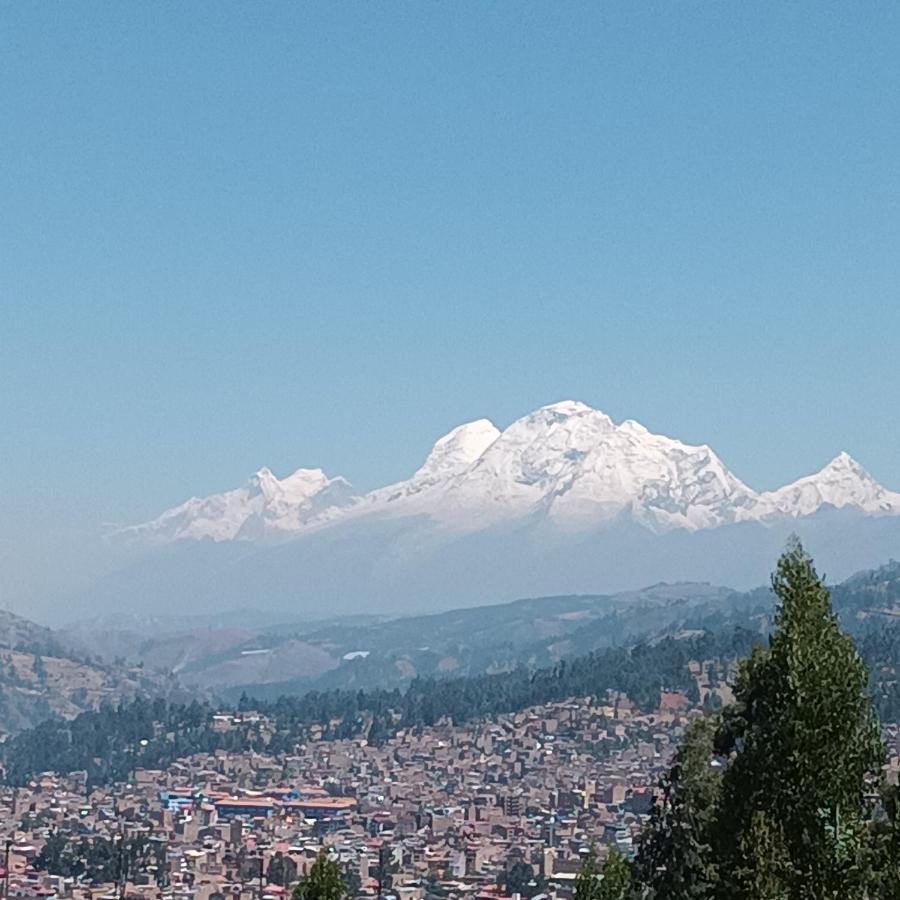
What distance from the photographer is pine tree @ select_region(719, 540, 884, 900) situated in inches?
854

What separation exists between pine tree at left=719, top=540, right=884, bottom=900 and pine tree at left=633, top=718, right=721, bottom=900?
22.1 ft

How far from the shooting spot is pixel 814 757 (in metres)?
22.0

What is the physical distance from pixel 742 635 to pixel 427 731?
34.9 meters

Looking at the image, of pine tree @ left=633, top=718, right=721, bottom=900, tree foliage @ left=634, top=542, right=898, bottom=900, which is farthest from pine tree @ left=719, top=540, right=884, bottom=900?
pine tree @ left=633, top=718, right=721, bottom=900

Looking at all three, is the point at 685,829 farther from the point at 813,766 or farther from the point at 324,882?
the point at 813,766

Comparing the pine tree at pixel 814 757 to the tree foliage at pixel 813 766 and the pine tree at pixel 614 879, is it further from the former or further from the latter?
the pine tree at pixel 614 879

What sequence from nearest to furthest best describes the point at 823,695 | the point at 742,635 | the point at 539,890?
the point at 823,695, the point at 539,890, the point at 742,635

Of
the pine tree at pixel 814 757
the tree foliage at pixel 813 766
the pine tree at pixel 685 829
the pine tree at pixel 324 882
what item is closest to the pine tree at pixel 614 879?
the pine tree at pixel 685 829

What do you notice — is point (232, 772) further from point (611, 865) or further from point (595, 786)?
point (611, 865)

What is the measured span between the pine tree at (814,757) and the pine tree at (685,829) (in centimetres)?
674

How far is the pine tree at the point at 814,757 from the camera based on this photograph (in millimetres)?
21688

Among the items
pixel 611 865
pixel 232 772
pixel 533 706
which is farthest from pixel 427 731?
pixel 611 865

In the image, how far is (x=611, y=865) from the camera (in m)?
32.4

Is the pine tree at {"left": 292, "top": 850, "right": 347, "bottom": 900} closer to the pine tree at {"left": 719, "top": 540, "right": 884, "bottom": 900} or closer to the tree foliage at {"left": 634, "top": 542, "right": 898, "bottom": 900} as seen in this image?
the tree foliage at {"left": 634, "top": 542, "right": 898, "bottom": 900}
